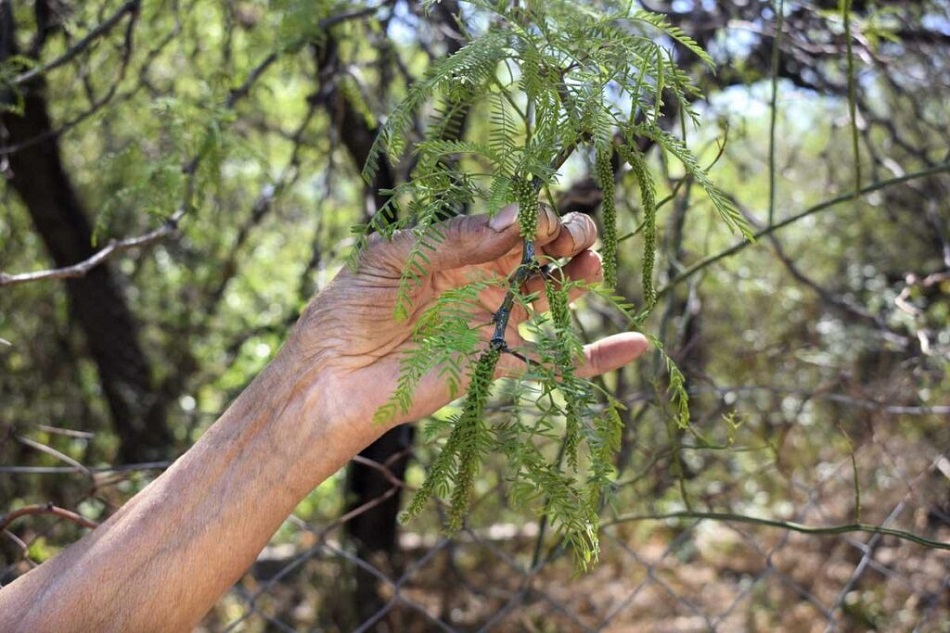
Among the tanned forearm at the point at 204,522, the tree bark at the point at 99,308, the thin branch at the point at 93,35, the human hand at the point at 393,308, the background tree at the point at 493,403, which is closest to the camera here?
the human hand at the point at 393,308

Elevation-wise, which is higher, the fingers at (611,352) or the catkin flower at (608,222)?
the catkin flower at (608,222)

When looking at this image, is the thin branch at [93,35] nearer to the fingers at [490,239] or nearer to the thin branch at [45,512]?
the thin branch at [45,512]

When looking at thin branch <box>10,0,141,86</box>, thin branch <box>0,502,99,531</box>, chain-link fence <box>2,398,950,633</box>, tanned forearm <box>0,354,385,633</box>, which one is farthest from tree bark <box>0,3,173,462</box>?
tanned forearm <box>0,354,385,633</box>

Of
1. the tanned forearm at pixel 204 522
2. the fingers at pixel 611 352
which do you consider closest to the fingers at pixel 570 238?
the fingers at pixel 611 352

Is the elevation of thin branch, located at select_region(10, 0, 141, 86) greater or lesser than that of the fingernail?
greater

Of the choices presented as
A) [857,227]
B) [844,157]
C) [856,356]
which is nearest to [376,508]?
[856,356]

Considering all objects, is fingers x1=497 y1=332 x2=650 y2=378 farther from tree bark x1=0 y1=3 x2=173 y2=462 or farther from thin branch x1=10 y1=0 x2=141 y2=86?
tree bark x1=0 y1=3 x2=173 y2=462
